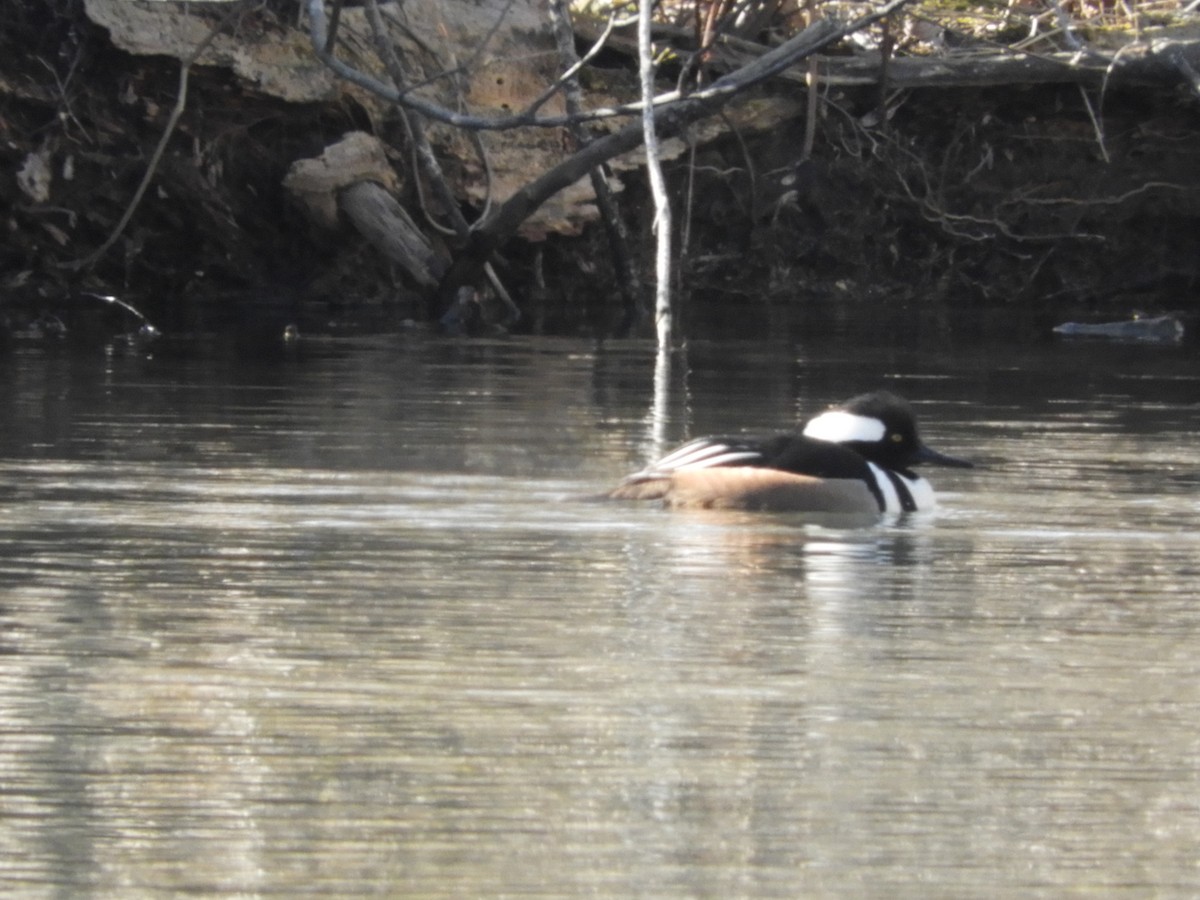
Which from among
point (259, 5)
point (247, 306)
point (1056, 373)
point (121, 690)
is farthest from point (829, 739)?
point (247, 306)

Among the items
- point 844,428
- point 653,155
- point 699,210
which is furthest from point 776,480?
point 699,210

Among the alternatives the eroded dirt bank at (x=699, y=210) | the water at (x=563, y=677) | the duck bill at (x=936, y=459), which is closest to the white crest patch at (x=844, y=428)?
the duck bill at (x=936, y=459)

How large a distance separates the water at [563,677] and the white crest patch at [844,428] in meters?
0.41

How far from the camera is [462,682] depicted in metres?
4.24

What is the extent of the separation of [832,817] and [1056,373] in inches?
347

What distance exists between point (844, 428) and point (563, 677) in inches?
123

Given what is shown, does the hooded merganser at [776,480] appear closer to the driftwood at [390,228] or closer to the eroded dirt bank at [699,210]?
the eroded dirt bank at [699,210]

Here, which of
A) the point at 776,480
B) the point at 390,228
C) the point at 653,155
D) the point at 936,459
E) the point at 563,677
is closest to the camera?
the point at 563,677

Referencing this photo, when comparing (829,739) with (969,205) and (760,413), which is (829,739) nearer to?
(760,413)

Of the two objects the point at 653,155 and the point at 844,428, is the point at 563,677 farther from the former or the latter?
the point at 653,155

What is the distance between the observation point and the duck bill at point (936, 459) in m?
7.24

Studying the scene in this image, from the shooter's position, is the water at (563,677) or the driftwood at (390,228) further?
the driftwood at (390,228)

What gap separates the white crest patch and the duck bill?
154mm

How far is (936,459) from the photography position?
23.9 ft
